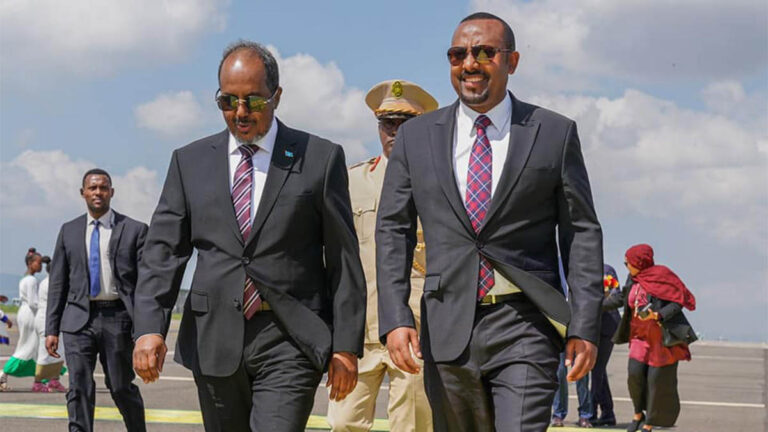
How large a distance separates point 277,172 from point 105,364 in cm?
506

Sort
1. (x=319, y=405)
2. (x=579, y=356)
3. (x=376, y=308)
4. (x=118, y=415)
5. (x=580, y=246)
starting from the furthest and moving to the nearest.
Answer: (x=319, y=405), (x=118, y=415), (x=376, y=308), (x=580, y=246), (x=579, y=356)

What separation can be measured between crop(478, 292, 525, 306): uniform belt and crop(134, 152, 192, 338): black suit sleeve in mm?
1290

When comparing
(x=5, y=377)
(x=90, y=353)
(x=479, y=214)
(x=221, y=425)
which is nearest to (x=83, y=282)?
(x=90, y=353)

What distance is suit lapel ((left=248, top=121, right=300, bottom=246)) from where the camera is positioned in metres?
4.92

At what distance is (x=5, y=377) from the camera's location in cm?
1563

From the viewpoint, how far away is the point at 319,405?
1434 centimetres

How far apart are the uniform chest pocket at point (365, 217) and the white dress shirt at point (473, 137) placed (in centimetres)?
220

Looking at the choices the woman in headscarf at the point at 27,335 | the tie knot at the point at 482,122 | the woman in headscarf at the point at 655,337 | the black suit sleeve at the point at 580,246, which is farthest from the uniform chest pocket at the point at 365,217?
the woman in headscarf at the point at 27,335

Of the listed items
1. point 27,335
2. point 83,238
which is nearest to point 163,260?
point 83,238

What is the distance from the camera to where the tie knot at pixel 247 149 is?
5082 millimetres

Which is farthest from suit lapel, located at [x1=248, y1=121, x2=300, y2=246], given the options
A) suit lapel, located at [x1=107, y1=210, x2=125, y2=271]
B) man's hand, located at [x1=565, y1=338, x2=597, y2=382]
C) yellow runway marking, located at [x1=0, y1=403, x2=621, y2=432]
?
yellow runway marking, located at [x1=0, y1=403, x2=621, y2=432]

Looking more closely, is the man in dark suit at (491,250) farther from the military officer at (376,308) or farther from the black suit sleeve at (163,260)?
the military officer at (376,308)

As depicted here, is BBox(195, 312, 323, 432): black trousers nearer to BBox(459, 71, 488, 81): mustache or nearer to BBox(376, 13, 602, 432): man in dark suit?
BBox(376, 13, 602, 432): man in dark suit

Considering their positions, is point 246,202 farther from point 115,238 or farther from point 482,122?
point 115,238
